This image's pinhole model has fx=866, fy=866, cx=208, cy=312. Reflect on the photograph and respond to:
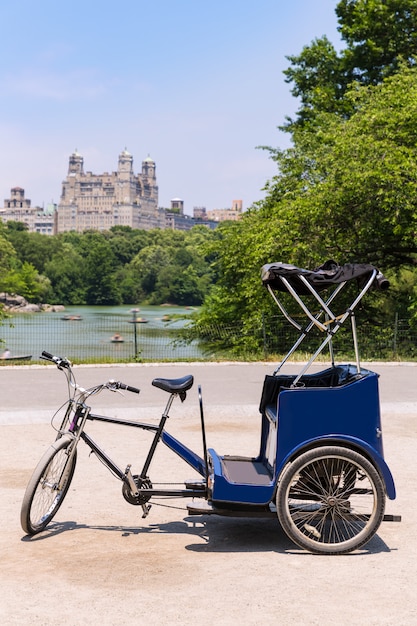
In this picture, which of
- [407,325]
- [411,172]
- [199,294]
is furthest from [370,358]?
[199,294]

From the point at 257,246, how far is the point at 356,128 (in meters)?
4.57

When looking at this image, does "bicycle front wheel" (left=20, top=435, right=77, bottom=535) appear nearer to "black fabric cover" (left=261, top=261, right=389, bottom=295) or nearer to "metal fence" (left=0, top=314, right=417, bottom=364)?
"black fabric cover" (left=261, top=261, right=389, bottom=295)

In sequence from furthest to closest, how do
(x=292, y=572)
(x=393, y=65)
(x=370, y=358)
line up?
1. (x=393, y=65)
2. (x=370, y=358)
3. (x=292, y=572)

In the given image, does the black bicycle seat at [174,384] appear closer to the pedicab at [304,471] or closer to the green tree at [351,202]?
the pedicab at [304,471]

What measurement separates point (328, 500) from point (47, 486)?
1930mm

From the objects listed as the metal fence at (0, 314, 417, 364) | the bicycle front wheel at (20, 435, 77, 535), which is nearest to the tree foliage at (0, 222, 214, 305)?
the metal fence at (0, 314, 417, 364)

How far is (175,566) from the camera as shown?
208 inches

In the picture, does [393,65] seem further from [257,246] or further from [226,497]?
[226,497]

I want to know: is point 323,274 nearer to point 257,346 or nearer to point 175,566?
point 175,566

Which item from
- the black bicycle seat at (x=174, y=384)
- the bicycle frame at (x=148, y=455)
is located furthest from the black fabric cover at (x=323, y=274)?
the bicycle frame at (x=148, y=455)

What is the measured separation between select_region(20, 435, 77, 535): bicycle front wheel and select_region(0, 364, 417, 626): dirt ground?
0.40ft

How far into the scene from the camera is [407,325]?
2284 centimetres

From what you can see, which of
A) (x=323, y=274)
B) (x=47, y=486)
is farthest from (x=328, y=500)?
(x=47, y=486)

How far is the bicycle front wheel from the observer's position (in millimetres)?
5802
